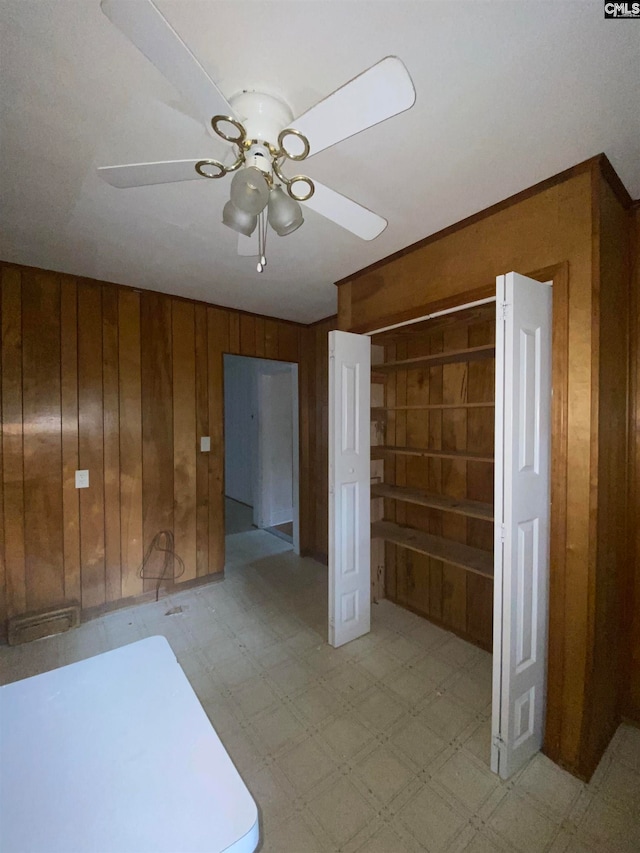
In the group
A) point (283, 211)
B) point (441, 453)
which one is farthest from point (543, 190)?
point (441, 453)

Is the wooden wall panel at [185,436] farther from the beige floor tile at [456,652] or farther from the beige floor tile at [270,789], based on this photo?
the beige floor tile at [456,652]

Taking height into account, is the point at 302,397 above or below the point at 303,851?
above

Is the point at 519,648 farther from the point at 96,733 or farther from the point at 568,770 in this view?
the point at 96,733

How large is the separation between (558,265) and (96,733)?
2.12 metres

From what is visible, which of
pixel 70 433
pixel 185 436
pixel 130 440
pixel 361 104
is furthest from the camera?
pixel 185 436

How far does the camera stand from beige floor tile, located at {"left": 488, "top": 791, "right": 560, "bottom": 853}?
1.17 m

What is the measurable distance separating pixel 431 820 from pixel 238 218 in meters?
2.19

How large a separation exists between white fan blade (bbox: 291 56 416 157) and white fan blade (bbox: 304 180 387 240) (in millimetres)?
166

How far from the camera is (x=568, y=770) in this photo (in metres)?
1.40

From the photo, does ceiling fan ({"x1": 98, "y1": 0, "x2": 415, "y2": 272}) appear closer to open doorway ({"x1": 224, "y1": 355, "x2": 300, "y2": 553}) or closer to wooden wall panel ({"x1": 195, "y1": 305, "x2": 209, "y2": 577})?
wooden wall panel ({"x1": 195, "y1": 305, "x2": 209, "y2": 577})

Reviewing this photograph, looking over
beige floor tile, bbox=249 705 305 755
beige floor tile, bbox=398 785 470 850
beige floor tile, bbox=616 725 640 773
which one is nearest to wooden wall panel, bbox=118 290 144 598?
beige floor tile, bbox=249 705 305 755

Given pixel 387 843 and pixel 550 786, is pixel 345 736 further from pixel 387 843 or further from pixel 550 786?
pixel 550 786

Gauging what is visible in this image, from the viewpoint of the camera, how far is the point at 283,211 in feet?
3.37

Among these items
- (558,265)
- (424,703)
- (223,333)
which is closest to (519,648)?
(424,703)
